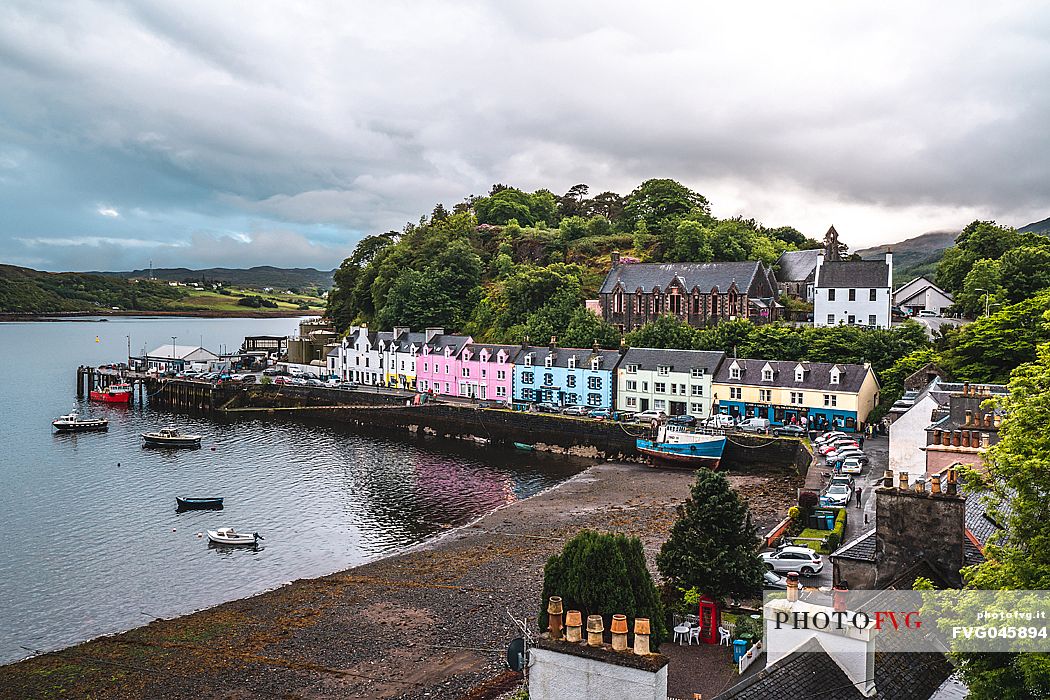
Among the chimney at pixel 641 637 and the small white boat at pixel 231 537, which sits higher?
the chimney at pixel 641 637

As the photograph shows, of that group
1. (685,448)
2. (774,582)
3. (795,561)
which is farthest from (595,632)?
(685,448)

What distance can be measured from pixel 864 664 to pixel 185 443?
5348 centimetres

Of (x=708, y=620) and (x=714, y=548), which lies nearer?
(x=708, y=620)

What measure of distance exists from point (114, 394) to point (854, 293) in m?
69.1

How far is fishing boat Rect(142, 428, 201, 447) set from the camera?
53.7 metres

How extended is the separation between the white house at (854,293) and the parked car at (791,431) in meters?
14.1

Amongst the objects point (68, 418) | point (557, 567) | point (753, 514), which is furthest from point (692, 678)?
point (68, 418)

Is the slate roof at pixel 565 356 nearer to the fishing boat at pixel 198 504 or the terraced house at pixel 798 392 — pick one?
the terraced house at pixel 798 392

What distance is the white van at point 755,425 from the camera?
4684cm

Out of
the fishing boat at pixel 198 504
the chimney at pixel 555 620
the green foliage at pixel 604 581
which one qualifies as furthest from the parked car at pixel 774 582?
Answer: the fishing boat at pixel 198 504

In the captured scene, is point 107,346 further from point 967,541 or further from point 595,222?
point 967,541

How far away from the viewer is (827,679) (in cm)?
827

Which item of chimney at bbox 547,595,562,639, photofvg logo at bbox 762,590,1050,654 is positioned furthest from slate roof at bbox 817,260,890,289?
chimney at bbox 547,595,562,639

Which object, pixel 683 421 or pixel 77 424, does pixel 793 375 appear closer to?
pixel 683 421
